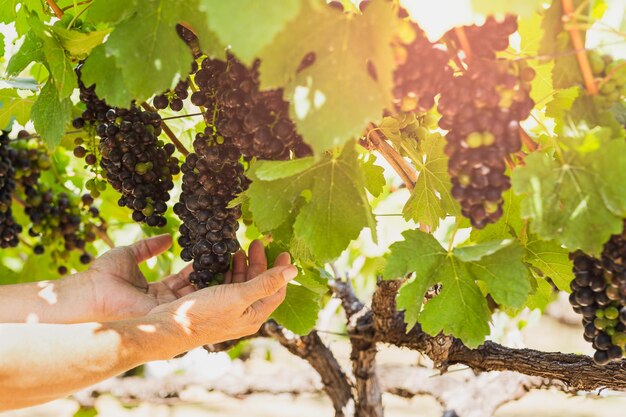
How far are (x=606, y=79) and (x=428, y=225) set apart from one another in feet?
2.01

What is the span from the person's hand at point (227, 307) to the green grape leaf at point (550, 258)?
1.77 feet

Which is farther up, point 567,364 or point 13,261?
point 13,261

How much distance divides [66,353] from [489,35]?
1.16m

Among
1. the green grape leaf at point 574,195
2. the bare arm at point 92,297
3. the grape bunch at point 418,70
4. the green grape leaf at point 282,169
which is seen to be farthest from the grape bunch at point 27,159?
the green grape leaf at point 574,195

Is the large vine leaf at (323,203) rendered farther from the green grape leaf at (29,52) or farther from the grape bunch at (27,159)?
the grape bunch at (27,159)

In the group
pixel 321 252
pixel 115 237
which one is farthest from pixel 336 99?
pixel 115 237

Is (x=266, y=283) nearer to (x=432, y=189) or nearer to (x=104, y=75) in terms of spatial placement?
(x=432, y=189)

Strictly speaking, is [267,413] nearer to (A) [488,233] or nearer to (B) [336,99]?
(A) [488,233]

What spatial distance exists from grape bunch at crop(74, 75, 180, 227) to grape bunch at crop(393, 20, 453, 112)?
0.87 m

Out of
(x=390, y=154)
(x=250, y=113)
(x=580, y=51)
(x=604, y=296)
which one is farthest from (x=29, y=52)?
(x=604, y=296)

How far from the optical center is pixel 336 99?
3.73ft

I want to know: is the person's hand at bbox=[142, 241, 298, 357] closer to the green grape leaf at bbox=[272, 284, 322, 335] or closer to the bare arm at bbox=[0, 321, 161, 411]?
the bare arm at bbox=[0, 321, 161, 411]

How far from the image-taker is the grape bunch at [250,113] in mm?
1401

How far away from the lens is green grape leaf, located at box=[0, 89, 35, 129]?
7.36 feet
